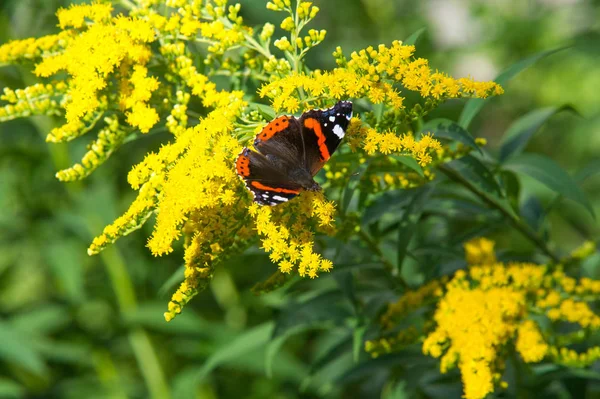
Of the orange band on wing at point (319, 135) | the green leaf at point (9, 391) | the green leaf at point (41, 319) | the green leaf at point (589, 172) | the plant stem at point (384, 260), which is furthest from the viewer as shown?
the green leaf at point (41, 319)

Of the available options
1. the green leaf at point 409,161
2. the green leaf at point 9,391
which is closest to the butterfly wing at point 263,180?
the green leaf at point 409,161

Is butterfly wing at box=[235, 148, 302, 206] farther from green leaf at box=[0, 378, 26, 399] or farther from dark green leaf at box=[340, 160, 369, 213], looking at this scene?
green leaf at box=[0, 378, 26, 399]

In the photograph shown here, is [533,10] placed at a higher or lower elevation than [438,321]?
higher

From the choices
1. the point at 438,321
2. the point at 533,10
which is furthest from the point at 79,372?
the point at 533,10

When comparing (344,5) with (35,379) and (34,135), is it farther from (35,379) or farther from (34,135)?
(35,379)

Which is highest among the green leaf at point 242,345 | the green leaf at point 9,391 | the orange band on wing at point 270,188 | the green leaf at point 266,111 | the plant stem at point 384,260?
the green leaf at point 266,111

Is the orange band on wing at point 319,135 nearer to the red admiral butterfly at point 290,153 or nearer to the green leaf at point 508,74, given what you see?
the red admiral butterfly at point 290,153

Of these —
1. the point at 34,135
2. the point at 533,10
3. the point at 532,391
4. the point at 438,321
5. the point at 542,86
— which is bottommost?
the point at 532,391

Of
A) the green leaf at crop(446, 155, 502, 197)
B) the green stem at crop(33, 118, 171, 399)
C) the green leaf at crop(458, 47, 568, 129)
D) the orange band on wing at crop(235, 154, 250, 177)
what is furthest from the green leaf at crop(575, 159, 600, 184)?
the green stem at crop(33, 118, 171, 399)
